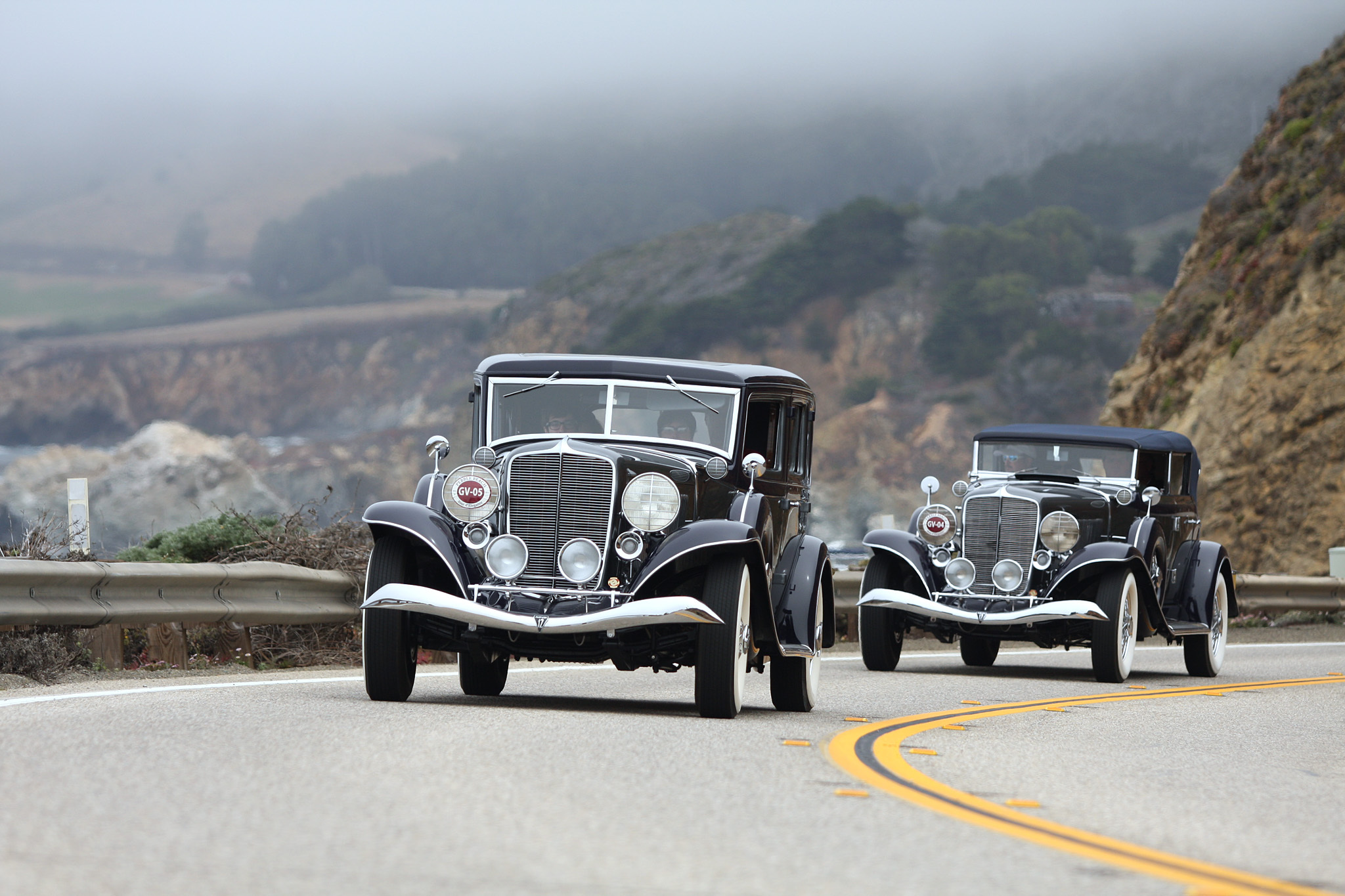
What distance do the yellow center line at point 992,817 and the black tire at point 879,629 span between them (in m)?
4.17

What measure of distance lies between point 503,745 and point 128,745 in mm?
1599

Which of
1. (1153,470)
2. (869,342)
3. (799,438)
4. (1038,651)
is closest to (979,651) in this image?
(1153,470)

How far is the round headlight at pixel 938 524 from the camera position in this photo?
14289 millimetres

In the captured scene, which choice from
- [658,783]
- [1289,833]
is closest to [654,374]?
[658,783]

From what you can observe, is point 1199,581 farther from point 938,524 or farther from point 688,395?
point 688,395

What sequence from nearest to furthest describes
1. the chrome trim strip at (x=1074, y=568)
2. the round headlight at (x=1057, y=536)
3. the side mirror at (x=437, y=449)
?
the side mirror at (x=437, y=449), the chrome trim strip at (x=1074, y=568), the round headlight at (x=1057, y=536)

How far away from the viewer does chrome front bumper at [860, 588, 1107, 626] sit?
13.3m

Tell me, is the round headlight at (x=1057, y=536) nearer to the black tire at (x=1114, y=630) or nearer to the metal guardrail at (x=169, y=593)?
the black tire at (x=1114, y=630)

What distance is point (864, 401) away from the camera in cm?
13300

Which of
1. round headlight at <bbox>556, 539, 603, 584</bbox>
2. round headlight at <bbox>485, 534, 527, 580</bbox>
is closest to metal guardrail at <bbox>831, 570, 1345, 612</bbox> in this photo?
round headlight at <bbox>556, 539, 603, 584</bbox>

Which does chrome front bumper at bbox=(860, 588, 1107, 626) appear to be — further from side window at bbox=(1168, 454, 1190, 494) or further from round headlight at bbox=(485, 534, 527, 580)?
round headlight at bbox=(485, 534, 527, 580)

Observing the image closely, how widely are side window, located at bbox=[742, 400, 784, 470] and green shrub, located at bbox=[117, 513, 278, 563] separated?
570 cm

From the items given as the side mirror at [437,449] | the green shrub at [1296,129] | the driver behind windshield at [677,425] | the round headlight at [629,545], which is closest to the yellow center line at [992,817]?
the round headlight at [629,545]

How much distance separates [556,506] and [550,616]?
28.6 inches
